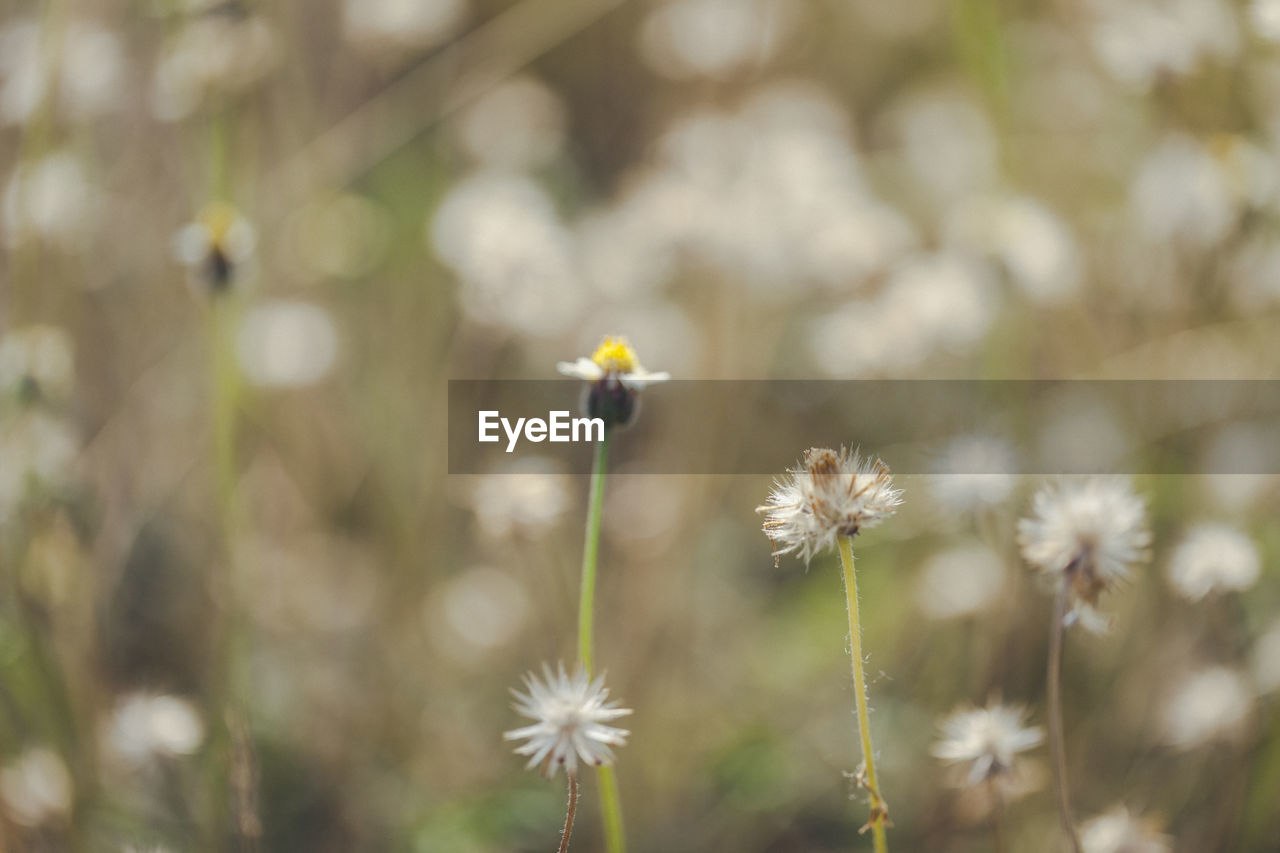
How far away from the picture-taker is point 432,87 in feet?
6.78

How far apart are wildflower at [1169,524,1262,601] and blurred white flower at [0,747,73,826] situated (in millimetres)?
1232

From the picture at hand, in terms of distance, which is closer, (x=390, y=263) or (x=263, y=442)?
(x=263, y=442)

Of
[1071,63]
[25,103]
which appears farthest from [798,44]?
[25,103]

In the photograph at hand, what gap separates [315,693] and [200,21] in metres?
1.07

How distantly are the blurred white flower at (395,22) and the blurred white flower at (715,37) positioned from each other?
0.52 m

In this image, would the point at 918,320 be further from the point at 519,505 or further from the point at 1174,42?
the point at 519,505

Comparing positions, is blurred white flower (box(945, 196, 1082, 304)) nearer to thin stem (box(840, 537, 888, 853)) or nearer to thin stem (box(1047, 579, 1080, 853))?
thin stem (box(1047, 579, 1080, 853))

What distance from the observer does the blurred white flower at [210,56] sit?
1.42 m

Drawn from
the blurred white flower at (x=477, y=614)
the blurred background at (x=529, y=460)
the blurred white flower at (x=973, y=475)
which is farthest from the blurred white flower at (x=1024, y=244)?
the blurred white flower at (x=477, y=614)

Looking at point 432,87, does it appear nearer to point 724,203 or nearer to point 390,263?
point 390,263

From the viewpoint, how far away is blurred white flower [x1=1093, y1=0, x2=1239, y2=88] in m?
1.50

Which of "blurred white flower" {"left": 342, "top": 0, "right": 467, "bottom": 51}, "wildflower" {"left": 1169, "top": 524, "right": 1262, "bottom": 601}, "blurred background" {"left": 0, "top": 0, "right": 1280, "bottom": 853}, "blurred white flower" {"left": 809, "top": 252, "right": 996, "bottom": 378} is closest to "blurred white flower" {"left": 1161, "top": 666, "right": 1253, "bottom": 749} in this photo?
"blurred background" {"left": 0, "top": 0, "right": 1280, "bottom": 853}

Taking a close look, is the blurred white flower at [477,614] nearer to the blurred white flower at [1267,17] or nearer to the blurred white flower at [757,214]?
the blurred white flower at [757,214]

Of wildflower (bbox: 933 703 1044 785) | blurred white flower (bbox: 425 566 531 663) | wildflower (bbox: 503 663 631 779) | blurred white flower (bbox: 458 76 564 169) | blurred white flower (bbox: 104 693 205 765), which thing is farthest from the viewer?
blurred white flower (bbox: 458 76 564 169)
